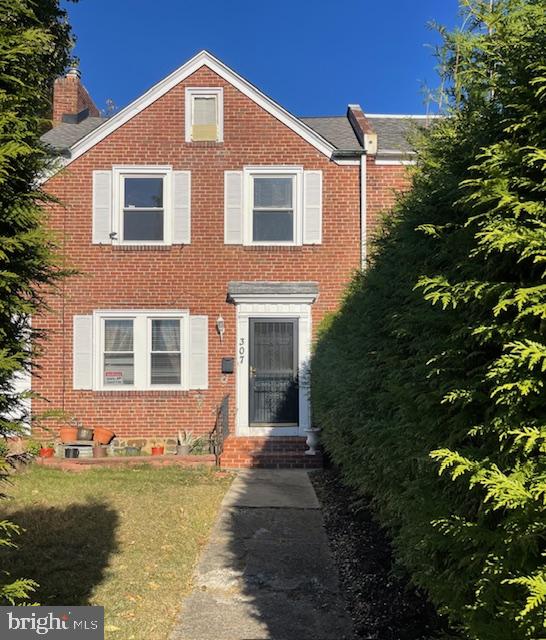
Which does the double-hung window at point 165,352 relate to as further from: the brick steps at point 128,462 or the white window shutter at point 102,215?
the white window shutter at point 102,215

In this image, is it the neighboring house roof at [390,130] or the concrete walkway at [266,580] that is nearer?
the concrete walkway at [266,580]

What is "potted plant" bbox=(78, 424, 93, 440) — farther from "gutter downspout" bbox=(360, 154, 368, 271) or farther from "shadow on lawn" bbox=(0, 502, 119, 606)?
"gutter downspout" bbox=(360, 154, 368, 271)

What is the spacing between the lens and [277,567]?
548 centimetres

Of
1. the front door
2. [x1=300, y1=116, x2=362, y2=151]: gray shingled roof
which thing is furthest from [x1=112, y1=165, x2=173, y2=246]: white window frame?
[x1=300, y1=116, x2=362, y2=151]: gray shingled roof

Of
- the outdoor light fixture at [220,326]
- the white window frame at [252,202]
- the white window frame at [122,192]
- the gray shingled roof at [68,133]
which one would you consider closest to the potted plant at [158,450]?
the outdoor light fixture at [220,326]

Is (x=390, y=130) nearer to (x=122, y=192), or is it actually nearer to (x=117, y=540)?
(x=122, y=192)

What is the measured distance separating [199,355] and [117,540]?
5.89 meters

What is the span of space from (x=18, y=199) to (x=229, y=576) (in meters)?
4.08

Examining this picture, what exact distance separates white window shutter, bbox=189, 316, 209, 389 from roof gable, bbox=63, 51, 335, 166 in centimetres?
461

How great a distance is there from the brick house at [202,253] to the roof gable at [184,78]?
31mm

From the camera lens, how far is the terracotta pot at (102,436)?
11336 millimetres

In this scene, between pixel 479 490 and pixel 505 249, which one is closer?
pixel 505 249

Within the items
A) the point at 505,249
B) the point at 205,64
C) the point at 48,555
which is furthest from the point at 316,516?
the point at 205,64

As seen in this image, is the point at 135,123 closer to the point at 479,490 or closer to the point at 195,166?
the point at 195,166
